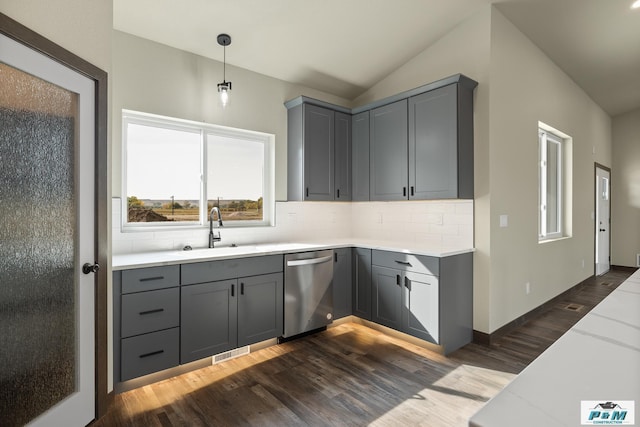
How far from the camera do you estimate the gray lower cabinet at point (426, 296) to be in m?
2.94

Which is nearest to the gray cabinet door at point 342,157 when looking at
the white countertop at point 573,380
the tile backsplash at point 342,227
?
the tile backsplash at point 342,227

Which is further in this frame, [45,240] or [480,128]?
[480,128]

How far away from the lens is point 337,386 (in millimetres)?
2477

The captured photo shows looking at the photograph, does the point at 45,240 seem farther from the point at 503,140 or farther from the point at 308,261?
the point at 503,140

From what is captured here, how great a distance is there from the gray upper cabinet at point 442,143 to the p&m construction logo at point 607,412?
2768mm

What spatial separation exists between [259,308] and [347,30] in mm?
2735

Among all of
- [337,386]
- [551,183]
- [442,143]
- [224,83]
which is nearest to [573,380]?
[337,386]

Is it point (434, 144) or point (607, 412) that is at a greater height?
point (434, 144)

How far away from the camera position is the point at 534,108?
3.93 metres

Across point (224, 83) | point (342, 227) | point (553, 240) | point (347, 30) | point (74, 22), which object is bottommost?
point (553, 240)

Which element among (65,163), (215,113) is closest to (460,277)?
(215,113)

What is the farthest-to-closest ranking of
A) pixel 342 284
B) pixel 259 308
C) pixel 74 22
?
pixel 342 284, pixel 259 308, pixel 74 22

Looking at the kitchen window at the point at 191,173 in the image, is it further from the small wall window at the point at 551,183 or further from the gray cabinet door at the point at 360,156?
the small wall window at the point at 551,183

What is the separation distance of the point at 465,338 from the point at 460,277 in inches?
22.8
